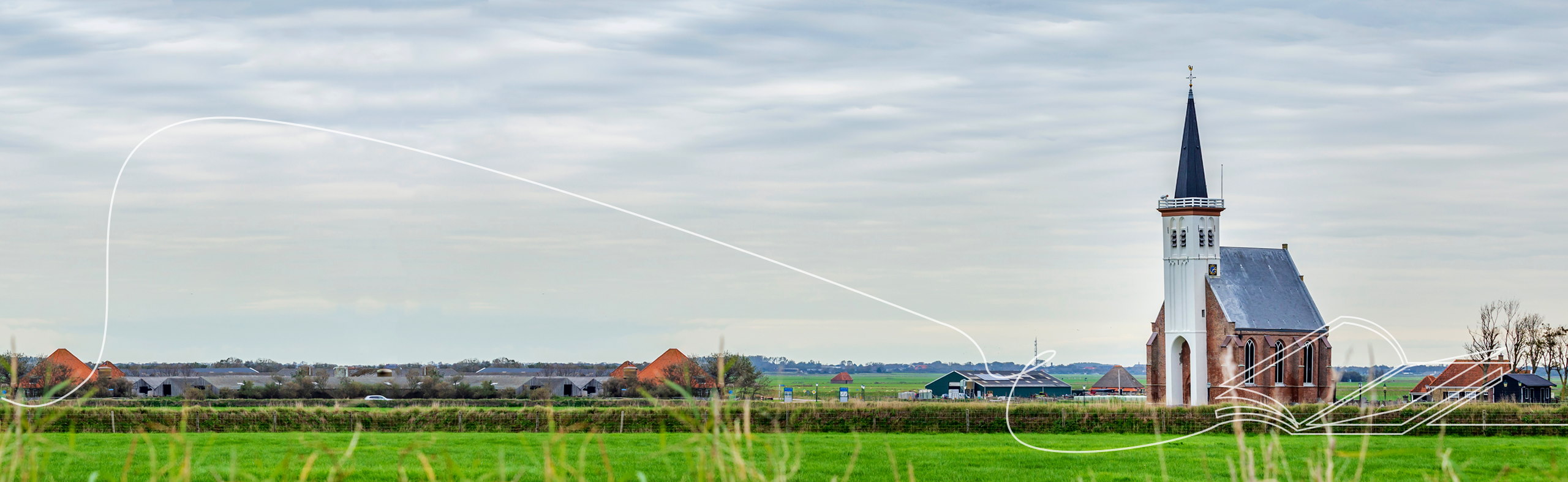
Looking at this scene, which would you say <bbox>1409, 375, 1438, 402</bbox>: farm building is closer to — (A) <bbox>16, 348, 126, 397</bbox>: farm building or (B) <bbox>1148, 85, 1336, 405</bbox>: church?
(B) <bbox>1148, 85, 1336, 405</bbox>: church

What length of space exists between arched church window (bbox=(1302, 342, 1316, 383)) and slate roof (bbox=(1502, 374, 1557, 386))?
10923 mm

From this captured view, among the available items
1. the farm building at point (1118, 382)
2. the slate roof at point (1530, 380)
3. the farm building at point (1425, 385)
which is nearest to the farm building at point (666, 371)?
the farm building at point (1425, 385)

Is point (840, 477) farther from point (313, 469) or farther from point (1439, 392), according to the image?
point (1439, 392)

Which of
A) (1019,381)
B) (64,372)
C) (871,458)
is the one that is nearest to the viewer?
(871,458)

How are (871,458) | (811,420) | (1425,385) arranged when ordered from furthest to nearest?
(1425,385)
(811,420)
(871,458)

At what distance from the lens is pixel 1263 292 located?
75.2 metres

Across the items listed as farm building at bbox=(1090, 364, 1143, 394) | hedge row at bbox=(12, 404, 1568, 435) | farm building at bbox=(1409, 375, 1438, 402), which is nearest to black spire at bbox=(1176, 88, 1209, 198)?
farm building at bbox=(1409, 375, 1438, 402)

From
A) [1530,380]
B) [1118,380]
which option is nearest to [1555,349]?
[1530,380]

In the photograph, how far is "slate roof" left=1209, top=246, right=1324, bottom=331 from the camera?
241 feet

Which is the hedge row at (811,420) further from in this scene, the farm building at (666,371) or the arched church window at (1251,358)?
the arched church window at (1251,358)

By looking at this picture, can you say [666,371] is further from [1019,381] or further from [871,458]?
[1019,381]

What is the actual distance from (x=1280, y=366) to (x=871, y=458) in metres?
47.1

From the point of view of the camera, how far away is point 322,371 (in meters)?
49.7

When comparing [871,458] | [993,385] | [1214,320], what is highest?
[1214,320]
